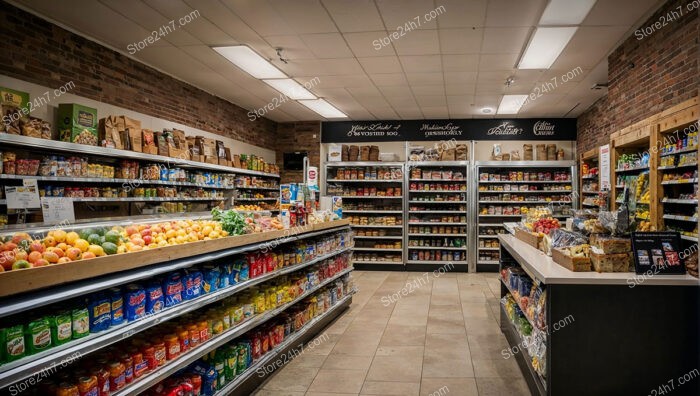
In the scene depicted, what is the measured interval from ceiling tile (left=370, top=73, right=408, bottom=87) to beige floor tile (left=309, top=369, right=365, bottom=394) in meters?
4.64

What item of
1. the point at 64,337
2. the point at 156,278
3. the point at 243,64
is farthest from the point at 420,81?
the point at 64,337

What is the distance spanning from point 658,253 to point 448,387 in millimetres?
2010

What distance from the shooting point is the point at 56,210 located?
4.60m

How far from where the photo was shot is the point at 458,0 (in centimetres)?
450

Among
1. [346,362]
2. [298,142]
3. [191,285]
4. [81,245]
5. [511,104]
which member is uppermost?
[511,104]

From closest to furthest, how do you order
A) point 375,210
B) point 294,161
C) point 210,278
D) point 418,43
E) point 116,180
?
1. point 210,278
2. point 116,180
3. point 418,43
4. point 375,210
5. point 294,161

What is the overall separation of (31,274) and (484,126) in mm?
10158

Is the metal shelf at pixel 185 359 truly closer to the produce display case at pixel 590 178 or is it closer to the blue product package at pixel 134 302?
the blue product package at pixel 134 302

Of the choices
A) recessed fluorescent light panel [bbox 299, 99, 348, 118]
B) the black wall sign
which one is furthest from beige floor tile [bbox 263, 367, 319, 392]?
the black wall sign

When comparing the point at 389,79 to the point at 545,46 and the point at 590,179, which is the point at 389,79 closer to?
the point at 545,46

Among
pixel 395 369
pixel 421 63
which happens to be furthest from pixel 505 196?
pixel 395 369

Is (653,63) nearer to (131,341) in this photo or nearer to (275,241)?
(275,241)

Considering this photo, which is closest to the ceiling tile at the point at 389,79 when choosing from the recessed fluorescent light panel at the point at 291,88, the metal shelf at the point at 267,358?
the recessed fluorescent light panel at the point at 291,88

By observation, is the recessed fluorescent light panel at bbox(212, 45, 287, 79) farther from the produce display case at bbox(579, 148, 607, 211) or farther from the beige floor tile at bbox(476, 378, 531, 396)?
the produce display case at bbox(579, 148, 607, 211)
